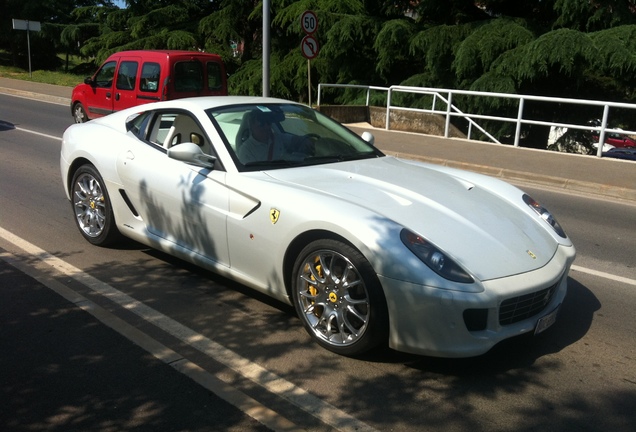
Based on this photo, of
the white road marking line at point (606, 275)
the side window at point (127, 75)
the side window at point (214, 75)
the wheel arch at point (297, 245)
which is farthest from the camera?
the side window at point (214, 75)

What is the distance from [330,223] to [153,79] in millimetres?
11007

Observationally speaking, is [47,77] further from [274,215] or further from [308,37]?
[274,215]

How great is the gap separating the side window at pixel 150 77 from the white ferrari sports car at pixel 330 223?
8138 millimetres

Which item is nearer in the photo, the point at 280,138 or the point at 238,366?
the point at 238,366

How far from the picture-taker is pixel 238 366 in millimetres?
3908

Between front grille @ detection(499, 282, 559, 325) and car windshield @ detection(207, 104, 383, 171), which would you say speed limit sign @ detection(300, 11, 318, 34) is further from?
front grille @ detection(499, 282, 559, 325)

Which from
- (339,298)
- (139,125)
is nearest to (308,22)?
(139,125)

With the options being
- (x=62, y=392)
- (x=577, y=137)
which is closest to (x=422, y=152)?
(x=577, y=137)

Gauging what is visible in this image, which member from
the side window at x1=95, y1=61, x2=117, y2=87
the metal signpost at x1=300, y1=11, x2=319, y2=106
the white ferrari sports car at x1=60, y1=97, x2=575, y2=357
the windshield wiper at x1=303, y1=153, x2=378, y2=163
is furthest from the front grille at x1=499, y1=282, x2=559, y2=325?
the side window at x1=95, y1=61, x2=117, y2=87

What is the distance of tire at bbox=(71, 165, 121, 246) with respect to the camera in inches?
233

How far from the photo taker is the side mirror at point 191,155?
4805 millimetres

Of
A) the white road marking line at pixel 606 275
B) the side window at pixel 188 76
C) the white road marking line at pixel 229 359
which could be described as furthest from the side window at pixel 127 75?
the white road marking line at pixel 606 275

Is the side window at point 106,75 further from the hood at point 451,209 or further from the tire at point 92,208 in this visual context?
the hood at point 451,209

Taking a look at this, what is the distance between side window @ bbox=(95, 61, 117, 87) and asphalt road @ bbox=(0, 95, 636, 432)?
9943mm
